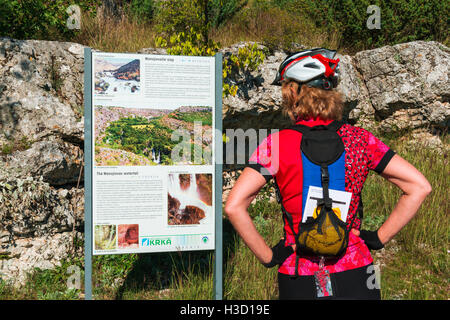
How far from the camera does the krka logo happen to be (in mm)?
2855

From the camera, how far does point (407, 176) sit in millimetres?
1855

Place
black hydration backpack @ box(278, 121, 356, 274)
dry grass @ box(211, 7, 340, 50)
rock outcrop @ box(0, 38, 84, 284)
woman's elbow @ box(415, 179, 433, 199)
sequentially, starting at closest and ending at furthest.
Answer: black hydration backpack @ box(278, 121, 356, 274) < woman's elbow @ box(415, 179, 433, 199) < rock outcrop @ box(0, 38, 84, 284) < dry grass @ box(211, 7, 340, 50)

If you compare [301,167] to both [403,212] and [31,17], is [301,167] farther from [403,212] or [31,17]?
[31,17]

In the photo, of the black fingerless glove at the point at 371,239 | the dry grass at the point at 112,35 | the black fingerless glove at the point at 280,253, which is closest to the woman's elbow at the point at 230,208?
the black fingerless glove at the point at 280,253

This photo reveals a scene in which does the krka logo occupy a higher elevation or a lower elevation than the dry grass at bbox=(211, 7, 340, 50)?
lower

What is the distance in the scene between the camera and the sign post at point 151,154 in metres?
2.80

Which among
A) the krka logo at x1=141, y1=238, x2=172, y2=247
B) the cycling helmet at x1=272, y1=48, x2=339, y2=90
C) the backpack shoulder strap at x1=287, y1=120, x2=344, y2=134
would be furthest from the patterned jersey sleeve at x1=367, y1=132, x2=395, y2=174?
the krka logo at x1=141, y1=238, x2=172, y2=247

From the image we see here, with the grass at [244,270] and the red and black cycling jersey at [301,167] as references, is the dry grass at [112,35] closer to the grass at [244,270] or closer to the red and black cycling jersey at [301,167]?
the grass at [244,270]

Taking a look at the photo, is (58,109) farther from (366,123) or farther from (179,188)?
(366,123)

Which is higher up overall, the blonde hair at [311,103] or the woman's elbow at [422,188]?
the blonde hair at [311,103]

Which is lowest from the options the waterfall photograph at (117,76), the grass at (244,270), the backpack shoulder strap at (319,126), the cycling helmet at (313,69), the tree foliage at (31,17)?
the grass at (244,270)

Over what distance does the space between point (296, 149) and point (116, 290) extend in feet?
Answer: 8.90

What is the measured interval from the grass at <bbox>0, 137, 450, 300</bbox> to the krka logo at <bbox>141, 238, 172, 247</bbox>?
0.42m

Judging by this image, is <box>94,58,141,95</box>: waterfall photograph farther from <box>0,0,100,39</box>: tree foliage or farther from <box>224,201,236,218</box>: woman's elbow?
<box>0,0,100,39</box>: tree foliage
